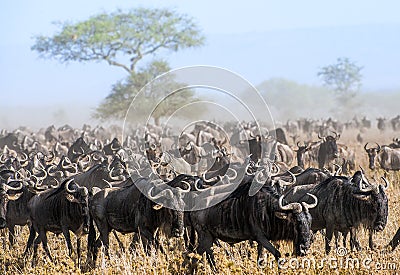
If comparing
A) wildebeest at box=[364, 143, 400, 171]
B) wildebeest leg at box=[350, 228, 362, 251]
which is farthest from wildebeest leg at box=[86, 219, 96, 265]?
wildebeest at box=[364, 143, 400, 171]

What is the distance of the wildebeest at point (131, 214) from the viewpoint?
381 inches

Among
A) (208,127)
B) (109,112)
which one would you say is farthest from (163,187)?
(109,112)

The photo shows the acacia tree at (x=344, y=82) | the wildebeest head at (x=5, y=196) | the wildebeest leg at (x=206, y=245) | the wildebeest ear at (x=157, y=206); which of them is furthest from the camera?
the acacia tree at (x=344, y=82)

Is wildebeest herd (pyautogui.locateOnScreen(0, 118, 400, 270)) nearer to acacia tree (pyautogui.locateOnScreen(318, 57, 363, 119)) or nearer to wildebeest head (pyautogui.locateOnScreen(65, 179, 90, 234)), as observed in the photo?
wildebeest head (pyautogui.locateOnScreen(65, 179, 90, 234))

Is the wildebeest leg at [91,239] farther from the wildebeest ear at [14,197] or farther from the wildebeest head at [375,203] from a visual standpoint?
the wildebeest head at [375,203]

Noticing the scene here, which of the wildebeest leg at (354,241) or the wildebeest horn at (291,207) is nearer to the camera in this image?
the wildebeest horn at (291,207)

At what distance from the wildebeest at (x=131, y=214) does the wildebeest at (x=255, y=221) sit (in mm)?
355

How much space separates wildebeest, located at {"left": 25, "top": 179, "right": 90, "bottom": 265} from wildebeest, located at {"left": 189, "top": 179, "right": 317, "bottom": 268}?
5.67 feet

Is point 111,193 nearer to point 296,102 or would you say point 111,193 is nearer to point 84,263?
point 84,263

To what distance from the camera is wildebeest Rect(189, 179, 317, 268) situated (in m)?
8.48

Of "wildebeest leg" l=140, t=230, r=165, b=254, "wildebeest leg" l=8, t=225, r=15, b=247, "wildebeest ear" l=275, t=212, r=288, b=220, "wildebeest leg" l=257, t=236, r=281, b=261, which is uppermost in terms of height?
"wildebeest ear" l=275, t=212, r=288, b=220

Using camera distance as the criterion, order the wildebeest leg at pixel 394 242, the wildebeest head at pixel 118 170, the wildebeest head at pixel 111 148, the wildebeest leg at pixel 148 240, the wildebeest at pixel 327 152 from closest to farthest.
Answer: the wildebeest leg at pixel 394 242
the wildebeest leg at pixel 148 240
the wildebeest head at pixel 118 170
the wildebeest at pixel 327 152
the wildebeest head at pixel 111 148

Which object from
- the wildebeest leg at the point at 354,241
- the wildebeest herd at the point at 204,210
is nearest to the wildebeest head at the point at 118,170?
the wildebeest herd at the point at 204,210

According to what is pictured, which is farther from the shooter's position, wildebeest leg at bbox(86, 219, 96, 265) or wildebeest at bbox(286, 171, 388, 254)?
wildebeest leg at bbox(86, 219, 96, 265)
